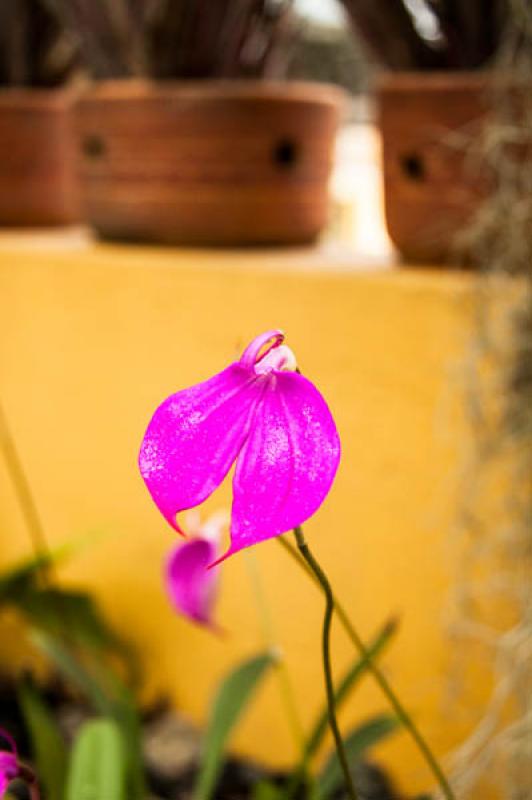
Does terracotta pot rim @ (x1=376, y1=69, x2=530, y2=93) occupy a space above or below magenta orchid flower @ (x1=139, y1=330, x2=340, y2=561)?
above

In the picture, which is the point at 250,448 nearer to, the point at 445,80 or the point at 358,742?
the point at 358,742

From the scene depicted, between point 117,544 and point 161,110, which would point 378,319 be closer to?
point 161,110

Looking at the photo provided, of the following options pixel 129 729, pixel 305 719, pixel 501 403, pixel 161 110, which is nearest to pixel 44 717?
pixel 129 729

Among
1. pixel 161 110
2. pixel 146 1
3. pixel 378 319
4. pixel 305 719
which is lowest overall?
pixel 305 719

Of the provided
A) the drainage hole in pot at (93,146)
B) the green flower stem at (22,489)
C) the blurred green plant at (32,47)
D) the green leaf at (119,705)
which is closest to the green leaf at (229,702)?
the green leaf at (119,705)

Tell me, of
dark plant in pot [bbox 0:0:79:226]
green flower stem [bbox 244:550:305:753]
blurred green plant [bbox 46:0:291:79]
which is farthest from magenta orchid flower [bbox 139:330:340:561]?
dark plant in pot [bbox 0:0:79:226]

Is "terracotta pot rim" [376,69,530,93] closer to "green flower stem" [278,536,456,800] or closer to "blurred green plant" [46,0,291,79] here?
"blurred green plant" [46,0,291,79]

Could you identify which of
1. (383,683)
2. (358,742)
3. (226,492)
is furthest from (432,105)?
(383,683)

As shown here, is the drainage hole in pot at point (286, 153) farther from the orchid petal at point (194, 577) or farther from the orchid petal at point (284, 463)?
the orchid petal at point (284, 463)
